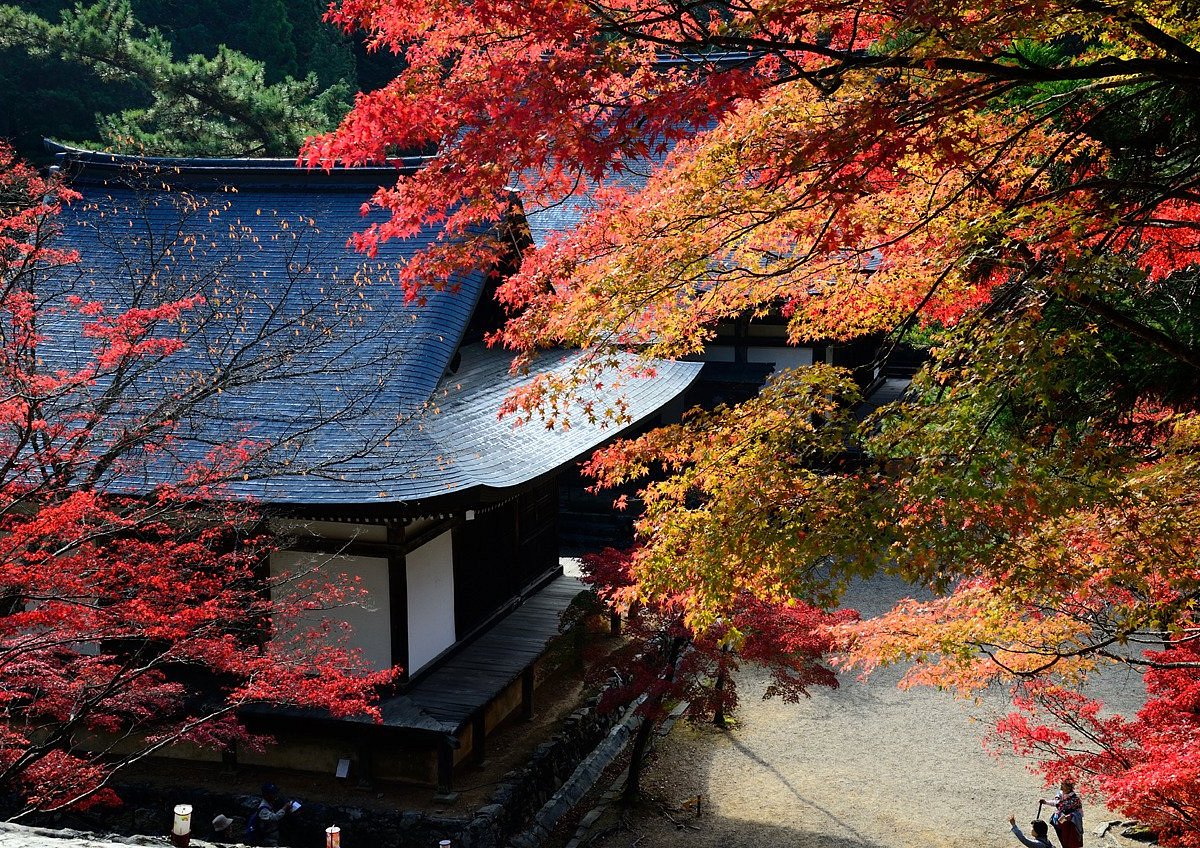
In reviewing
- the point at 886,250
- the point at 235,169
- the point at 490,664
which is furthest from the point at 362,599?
the point at 235,169

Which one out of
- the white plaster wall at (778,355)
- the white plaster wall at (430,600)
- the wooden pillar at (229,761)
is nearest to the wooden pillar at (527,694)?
the white plaster wall at (430,600)

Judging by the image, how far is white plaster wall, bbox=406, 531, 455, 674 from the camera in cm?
941

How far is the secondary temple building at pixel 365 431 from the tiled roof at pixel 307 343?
3cm

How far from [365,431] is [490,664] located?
2728 mm

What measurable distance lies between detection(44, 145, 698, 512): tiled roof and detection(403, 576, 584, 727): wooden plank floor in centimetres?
193

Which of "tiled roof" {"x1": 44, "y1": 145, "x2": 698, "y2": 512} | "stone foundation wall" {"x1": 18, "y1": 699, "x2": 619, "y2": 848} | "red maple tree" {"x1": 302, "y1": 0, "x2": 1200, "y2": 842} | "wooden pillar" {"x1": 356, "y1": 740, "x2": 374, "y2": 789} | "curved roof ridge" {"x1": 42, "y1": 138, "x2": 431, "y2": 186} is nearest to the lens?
"red maple tree" {"x1": 302, "y1": 0, "x2": 1200, "y2": 842}

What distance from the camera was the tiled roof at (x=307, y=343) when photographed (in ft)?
28.5

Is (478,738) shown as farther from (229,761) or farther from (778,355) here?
(778,355)

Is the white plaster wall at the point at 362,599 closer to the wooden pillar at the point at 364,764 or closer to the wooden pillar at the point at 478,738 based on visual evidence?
the wooden pillar at the point at 364,764

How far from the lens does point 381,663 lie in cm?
936

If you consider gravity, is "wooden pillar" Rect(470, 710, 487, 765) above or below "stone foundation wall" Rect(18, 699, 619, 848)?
above

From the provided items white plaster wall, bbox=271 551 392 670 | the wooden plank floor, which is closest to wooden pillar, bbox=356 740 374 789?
the wooden plank floor

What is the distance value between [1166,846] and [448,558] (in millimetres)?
6599

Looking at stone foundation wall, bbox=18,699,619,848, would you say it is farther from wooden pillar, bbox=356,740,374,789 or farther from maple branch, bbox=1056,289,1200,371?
maple branch, bbox=1056,289,1200,371
